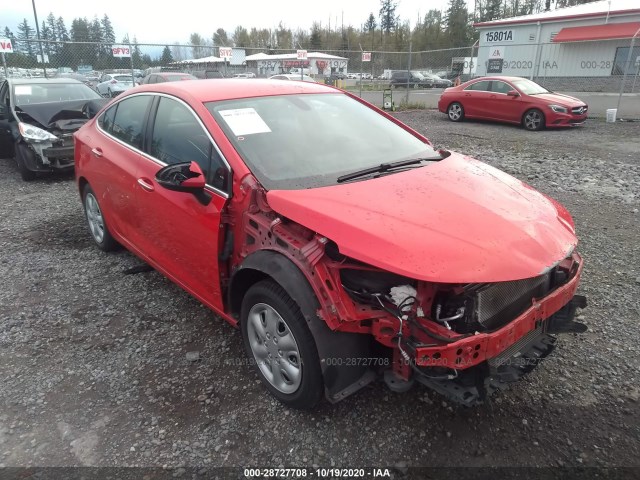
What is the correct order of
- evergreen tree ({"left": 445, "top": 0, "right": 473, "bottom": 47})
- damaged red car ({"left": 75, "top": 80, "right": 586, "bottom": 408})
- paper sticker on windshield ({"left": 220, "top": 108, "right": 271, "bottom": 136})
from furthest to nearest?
evergreen tree ({"left": 445, "top": 0, "right": 473, "bottom": 47}) < paper sticker on windshield ({"left": 220, "top": 108, "right": 271, "bottom": 136}) < damaged red car ({"left": 75, "top": 80, "right": 586, "bottom": 408})

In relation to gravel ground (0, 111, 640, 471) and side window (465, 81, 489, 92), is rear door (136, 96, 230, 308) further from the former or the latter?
side window (465, 81, 489, 92)

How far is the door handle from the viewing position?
3.32 metres

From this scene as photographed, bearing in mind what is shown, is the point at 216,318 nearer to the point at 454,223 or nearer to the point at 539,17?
the point at 454,223

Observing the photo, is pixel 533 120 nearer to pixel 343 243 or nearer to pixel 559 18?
pixel 343 243

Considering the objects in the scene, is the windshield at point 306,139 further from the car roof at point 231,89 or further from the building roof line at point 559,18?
the building roof line at point 559,18

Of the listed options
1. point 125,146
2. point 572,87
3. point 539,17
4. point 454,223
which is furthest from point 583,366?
point 539,17

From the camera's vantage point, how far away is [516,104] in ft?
42.3

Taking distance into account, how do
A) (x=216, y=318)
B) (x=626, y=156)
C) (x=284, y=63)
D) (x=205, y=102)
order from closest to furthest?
(x=205, y=102) < (x=216, y=318) < (x=626, y=156) < (x=284, y=63)

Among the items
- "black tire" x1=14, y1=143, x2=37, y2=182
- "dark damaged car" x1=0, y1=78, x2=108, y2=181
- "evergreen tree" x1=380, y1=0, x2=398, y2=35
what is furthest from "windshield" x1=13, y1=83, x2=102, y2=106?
"evergreen tree" x1=380, y1=0, x2=398, y2=35

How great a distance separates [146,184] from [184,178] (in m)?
0.80

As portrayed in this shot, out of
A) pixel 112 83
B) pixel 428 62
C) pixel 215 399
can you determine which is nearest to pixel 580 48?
pixel 428 62

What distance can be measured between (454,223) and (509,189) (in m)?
0.81

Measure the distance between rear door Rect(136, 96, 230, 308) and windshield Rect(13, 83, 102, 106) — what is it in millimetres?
6217

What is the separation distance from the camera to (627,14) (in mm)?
23859
